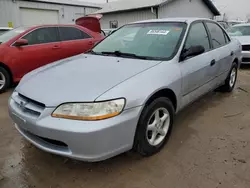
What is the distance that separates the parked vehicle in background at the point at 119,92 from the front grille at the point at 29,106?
0.04ft

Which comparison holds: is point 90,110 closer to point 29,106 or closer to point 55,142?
point 55,142

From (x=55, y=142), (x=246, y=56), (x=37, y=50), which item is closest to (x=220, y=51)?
(x=55, y=142)

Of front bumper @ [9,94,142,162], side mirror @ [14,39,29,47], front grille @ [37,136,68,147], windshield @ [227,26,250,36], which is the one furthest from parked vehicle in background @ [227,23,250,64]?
front grille @ [37,136,68,147]

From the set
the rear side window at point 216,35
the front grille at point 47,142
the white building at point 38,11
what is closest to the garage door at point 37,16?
the white building at point 38,11

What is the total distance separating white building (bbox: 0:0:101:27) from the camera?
14.7m

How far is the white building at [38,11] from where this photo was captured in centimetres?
1470

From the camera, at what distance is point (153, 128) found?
8.32 ft

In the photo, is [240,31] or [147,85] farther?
[240,31]

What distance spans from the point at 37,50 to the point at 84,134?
3958 millimetres

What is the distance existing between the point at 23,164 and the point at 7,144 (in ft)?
1.92

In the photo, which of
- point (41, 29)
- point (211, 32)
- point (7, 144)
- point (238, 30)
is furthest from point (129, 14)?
point (7, 144)

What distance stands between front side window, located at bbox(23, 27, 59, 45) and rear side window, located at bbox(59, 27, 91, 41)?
0.17 m

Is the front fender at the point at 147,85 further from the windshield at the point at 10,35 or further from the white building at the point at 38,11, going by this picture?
the white building at the point at 38,11

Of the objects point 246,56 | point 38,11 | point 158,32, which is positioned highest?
point 38,11
